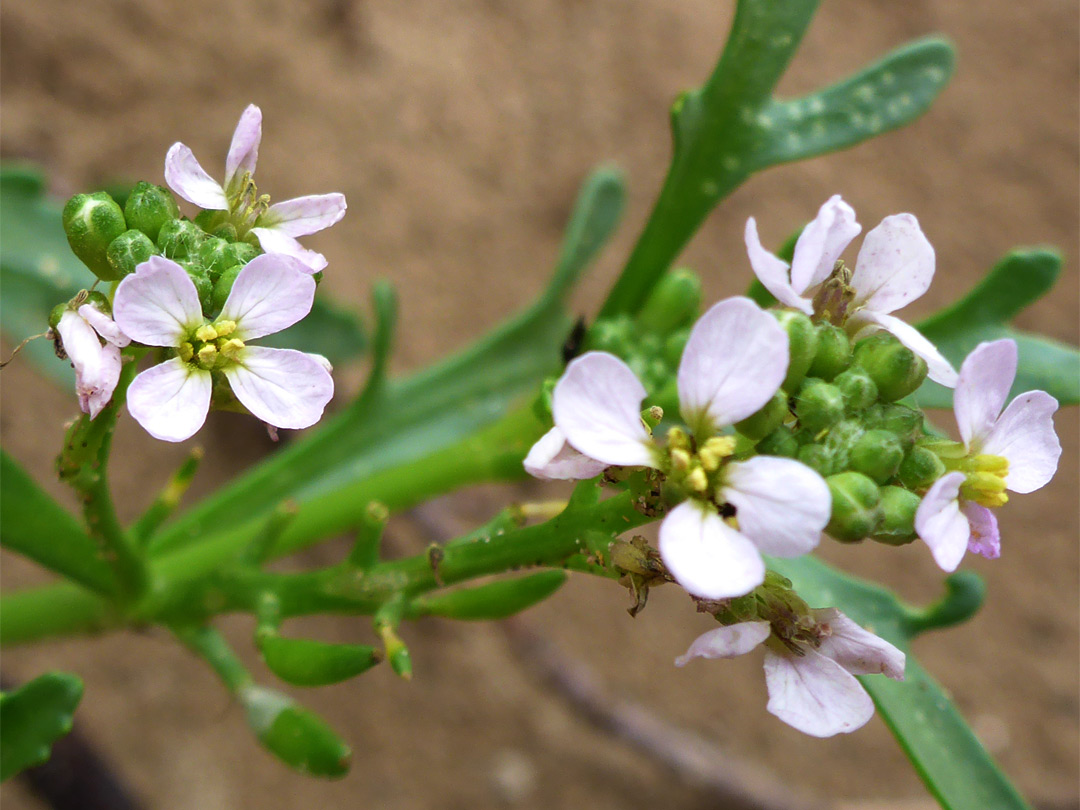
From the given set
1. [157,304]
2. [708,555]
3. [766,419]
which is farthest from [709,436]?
[157,304]

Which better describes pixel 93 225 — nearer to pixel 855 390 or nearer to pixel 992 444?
pixel 855 390

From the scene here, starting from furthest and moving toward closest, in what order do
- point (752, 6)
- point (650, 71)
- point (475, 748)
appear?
point (650, 71) < point (475, 748) < point (752, 6)

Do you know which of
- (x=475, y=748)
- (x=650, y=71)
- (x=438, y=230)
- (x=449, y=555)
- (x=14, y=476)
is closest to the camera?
(x=449, y=555)

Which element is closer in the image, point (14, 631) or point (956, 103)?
point (14, 631)

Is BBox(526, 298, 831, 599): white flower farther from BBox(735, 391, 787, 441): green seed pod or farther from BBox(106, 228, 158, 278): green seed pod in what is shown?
BBox(106, 228, 158, 278): green seed pod

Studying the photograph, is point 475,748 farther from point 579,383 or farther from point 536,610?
point 579,383

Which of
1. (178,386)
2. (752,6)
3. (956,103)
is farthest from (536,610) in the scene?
(956,103)
